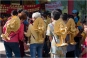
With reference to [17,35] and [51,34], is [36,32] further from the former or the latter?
[51,34]

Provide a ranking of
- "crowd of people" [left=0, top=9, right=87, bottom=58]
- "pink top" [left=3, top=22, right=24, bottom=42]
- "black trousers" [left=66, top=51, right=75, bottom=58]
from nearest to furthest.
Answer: "crowd of people" [left=0, top=9, right=87, bottom=58] < "pink top" [left=3, top=22, right=24, bottom=42] < "black trousers" [left=66, top=51, right=75, bottom=58]

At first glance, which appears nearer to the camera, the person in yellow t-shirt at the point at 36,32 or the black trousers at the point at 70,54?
the person in yellow t-shirt at the point at 36,32

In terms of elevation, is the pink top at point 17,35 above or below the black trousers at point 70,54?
above

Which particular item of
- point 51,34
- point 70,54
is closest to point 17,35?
point 51,34

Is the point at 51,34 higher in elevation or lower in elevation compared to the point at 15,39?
higher

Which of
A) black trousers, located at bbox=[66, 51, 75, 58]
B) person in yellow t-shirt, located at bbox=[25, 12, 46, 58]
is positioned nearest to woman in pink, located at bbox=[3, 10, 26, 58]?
person in yellow t-shirt, located at bbox=[25, 12, 46, 58]

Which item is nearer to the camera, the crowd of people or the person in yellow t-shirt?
the crowd of people

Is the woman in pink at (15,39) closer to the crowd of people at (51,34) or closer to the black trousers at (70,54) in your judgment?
the crowd of people at (51,34)

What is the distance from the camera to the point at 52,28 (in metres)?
4.73

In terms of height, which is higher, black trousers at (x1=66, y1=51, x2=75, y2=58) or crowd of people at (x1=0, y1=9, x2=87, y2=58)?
crowd of people at (x1=0, y1=9, x2=87, y2=58)

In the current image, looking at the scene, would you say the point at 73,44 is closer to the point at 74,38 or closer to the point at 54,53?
the point at 74,38

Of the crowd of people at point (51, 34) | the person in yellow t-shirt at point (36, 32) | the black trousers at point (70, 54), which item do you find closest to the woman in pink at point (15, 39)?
the crowd of people at point (51, 34)

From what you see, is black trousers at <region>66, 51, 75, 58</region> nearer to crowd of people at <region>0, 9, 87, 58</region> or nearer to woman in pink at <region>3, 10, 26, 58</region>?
crowd of people at <region>0, 9, 87, 58</region>

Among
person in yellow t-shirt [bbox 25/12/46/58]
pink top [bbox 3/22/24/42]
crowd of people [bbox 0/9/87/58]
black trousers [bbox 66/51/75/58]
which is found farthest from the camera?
black trousers [bbox 66/51/75/58]
